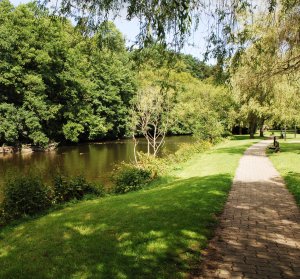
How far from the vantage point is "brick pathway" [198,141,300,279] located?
523 centimetres

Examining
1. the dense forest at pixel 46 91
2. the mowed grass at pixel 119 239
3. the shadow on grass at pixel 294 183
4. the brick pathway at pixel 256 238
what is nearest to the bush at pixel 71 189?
the mowed grass at pixel 119 239

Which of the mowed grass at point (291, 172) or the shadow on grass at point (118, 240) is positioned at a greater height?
the mowed grass at point (291, 172)

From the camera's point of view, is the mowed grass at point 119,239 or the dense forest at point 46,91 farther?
the dense forest at point 46,91

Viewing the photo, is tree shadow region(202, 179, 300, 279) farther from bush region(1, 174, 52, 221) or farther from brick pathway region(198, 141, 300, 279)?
bush region(1, 174, 52, 221)

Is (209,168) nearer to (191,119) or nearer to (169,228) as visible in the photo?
(169,228)

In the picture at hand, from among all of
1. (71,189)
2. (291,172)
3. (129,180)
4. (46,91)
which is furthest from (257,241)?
(46,91)

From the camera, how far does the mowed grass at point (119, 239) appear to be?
5477 millimetres

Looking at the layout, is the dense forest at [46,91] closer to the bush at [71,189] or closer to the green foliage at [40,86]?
the green foliage at [40,86]

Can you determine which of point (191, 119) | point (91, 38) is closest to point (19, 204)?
point (91, 38)

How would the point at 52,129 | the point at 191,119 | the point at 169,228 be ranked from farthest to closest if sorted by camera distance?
the point at 52,129, the point at 191,119, the point at 169,228

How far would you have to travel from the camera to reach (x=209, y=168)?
17.4m

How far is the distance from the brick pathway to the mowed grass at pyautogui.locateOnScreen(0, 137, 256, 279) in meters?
0.31

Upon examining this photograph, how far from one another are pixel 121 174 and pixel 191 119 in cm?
2413

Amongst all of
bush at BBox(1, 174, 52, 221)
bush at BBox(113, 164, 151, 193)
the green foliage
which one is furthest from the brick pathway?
the green foliage
